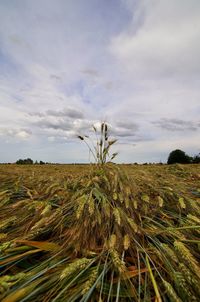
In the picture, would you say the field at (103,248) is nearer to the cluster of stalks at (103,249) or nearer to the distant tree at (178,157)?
the cluster of stalks at (103,249)

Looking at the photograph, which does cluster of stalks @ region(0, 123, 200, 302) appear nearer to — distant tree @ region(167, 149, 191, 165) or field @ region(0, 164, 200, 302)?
field @ region(0, 164, 200, 302)

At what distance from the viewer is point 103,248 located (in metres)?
1.24

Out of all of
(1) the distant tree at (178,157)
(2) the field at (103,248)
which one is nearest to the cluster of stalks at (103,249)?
(2) the field at (103,248)

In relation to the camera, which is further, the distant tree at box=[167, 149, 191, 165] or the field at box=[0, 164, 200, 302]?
the distant tree at box=[167, 149, 191, 165]

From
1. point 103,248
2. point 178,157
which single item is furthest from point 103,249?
point 178,157

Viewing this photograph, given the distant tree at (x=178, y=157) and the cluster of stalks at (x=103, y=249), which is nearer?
the cluster of stalks at (x=103, y=249)

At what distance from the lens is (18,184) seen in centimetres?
273

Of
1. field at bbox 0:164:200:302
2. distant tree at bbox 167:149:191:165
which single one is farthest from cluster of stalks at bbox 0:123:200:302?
distant tree at bbox 167:149:191:165

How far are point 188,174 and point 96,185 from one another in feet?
8.59

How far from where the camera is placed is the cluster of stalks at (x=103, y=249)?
3.35 ft

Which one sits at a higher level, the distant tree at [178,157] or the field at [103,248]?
the distant tree at [178,157]

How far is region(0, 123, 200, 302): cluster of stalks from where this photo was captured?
1.02m

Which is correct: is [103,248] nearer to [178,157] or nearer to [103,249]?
[103,249]

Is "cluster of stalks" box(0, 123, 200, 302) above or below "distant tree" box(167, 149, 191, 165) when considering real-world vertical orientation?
below
